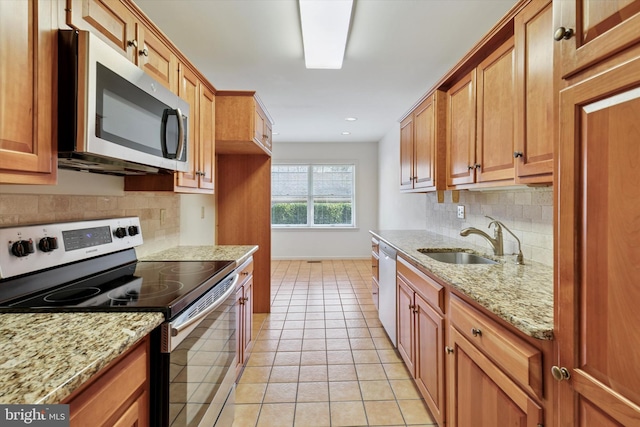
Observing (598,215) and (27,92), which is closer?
(598,215)

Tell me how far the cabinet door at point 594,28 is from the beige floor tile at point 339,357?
226 cm

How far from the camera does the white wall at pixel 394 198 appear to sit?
420 centimetres

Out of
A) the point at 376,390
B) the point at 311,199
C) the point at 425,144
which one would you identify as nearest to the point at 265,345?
the point at 376,390

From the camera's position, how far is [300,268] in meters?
5.83

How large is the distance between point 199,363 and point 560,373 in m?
1.21

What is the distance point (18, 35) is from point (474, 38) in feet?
8.82

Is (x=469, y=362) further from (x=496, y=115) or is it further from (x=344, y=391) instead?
(x=496, y=115)

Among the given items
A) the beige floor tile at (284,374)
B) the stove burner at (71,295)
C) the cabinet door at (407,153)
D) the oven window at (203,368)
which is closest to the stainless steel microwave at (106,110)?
the stove burner at (71,295)

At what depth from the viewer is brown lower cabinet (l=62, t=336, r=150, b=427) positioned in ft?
2.29

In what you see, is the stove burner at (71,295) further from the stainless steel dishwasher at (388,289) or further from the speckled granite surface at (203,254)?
the stainless steel dishwasher at (388,289)

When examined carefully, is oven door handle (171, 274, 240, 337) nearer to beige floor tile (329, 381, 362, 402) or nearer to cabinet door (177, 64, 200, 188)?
cabinet door (177, 64, 200, 188)

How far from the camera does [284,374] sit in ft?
7.45

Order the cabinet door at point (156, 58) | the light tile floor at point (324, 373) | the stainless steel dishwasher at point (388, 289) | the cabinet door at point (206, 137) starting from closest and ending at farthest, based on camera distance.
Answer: the cabinet door at point (156, 58) → the light tile floor at point (324, 373) → the cabinet door at point (206, 137) → the stainless steel dishwasher at point (388, 289)

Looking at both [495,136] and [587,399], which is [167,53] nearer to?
[495,136]
